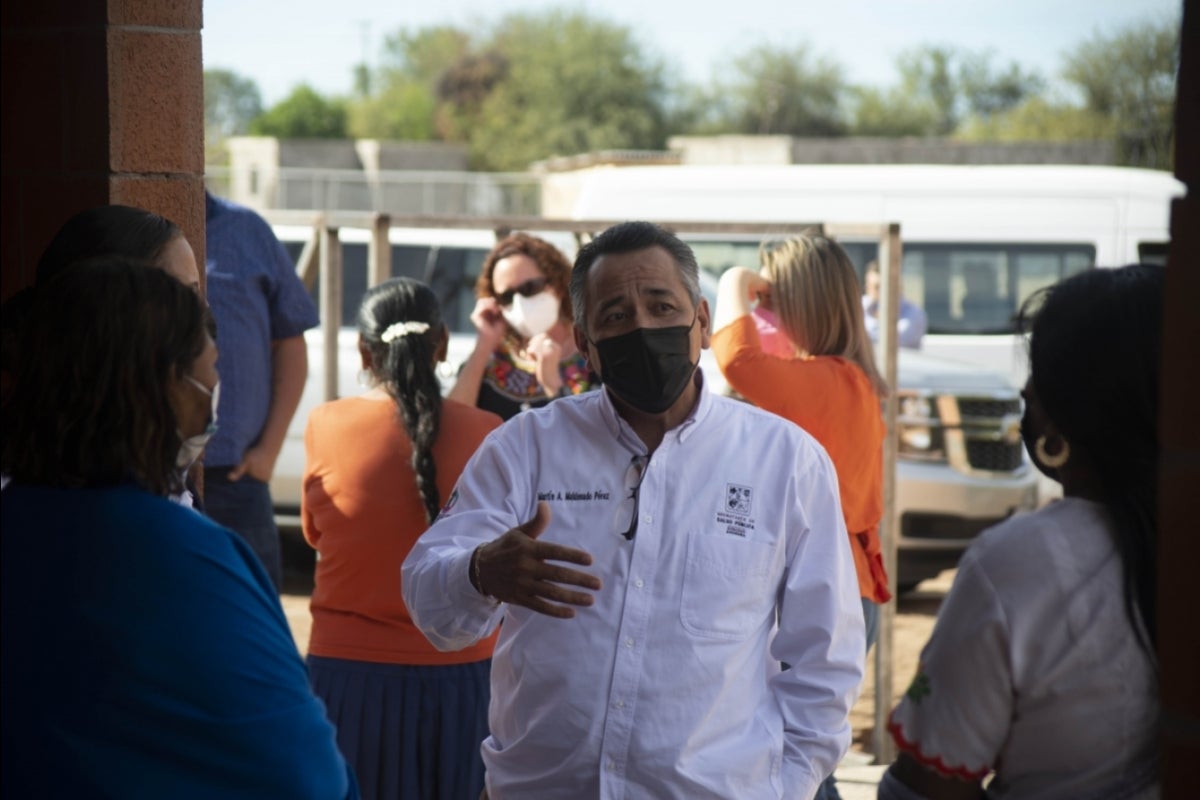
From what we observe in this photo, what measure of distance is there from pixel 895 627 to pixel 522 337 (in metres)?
4.48

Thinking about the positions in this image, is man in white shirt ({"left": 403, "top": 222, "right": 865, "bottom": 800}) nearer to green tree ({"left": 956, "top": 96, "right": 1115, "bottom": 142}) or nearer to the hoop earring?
the hoop earring

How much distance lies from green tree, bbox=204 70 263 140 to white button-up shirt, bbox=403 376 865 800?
342 ft

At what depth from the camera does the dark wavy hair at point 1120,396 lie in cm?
185

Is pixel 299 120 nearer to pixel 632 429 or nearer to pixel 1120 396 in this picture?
pixel 632 429

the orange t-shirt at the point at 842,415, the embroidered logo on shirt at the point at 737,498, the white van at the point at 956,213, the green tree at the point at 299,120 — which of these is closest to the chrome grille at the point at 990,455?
the white van at the point at 956,213

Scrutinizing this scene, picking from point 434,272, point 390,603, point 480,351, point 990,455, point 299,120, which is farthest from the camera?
point 299,120

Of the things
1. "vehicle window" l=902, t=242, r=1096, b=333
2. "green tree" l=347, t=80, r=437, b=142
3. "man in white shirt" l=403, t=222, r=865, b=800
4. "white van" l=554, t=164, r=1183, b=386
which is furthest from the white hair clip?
"green tree" l=347, t=80, r=437, b=142

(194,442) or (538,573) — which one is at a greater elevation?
(194,442)

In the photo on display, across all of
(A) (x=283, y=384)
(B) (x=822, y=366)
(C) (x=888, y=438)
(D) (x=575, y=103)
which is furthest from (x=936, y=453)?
(D) (x=575, y=103)

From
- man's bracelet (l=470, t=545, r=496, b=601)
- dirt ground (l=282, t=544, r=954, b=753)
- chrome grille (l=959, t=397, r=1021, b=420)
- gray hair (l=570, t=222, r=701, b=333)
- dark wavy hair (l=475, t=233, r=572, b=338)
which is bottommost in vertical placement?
dirt ground (l=282, t=544, r=954, b=753)

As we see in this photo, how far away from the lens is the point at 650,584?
2.53 meters

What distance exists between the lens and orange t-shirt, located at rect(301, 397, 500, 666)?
151 inches

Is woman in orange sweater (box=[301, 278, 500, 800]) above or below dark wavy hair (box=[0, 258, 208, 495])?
below

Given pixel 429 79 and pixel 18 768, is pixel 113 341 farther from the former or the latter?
pixel 429 79
